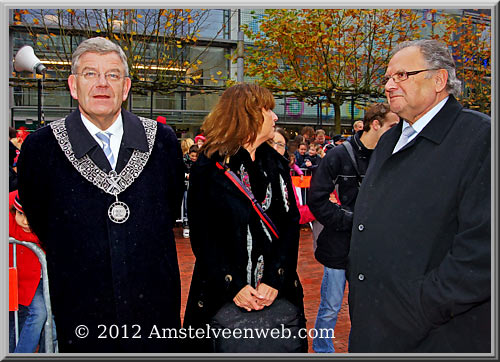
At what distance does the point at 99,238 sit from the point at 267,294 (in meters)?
0.98

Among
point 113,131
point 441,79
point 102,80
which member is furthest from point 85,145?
point 441,79

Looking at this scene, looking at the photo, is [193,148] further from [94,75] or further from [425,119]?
[425,119]

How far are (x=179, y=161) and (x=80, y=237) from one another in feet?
2.35

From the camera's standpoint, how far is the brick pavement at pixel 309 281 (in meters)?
5.01

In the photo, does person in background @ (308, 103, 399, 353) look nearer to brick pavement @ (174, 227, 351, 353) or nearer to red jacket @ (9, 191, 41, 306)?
brick pavement @ (174, 227, 351, 353)

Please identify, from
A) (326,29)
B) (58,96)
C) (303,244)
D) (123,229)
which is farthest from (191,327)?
(58,96)

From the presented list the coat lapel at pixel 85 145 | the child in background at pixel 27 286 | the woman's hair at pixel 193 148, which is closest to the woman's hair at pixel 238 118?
the coat lapel at pixel 85 145

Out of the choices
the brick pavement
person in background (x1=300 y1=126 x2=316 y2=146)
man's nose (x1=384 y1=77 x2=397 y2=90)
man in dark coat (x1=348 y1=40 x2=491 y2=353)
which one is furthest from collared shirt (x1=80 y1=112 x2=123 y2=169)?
person in background (x1=300 y1=126 x2=316 y2=146)

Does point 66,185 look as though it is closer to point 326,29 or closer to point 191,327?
point 191,327

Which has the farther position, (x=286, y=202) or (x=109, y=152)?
(x=286, y=202)

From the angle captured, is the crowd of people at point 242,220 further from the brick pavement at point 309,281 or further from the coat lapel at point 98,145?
the brick pavement at point 309,281

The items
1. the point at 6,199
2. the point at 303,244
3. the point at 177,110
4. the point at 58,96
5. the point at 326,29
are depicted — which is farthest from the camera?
the point at 177,110

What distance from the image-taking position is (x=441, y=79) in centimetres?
260

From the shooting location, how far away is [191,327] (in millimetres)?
3043
